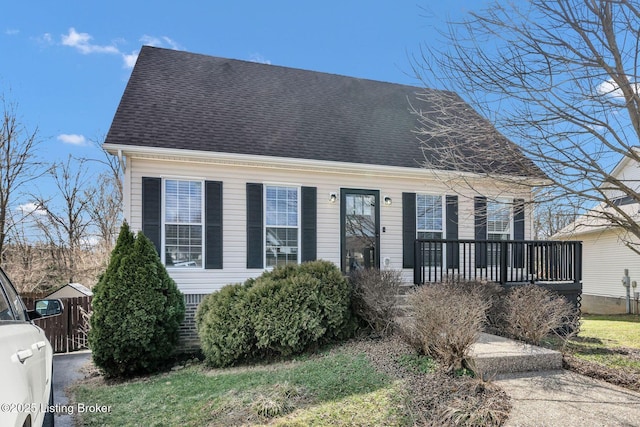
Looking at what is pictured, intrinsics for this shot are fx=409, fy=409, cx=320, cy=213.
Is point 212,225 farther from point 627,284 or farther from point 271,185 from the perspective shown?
point 627,284

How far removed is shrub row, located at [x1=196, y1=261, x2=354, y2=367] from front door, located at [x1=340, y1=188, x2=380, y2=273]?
2.64 metres

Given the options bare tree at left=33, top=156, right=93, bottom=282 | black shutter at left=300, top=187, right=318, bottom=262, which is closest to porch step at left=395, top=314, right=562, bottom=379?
black shutter at left=300, top=187, right=318, bottom=262

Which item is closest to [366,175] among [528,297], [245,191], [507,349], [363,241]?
[363,241]

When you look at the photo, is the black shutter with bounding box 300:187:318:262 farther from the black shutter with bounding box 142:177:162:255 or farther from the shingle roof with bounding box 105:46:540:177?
the black shutter with bounding box 142:177:162:255

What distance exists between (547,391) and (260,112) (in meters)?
8.14

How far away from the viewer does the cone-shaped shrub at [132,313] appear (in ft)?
22.2

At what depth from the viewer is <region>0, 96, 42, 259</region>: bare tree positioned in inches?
527

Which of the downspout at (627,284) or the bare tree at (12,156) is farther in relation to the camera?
A: the downspout at (627,284)

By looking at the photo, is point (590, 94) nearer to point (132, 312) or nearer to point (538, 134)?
point (538, 134)

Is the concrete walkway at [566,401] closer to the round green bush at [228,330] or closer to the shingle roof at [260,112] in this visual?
the round green bush at [228,330]

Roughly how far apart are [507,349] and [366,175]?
5144 mm

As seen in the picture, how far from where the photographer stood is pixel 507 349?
17.5ft

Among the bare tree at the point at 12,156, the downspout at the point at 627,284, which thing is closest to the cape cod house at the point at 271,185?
the bare tree at the point at 12,156

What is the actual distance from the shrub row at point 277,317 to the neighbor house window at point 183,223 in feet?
5.62
